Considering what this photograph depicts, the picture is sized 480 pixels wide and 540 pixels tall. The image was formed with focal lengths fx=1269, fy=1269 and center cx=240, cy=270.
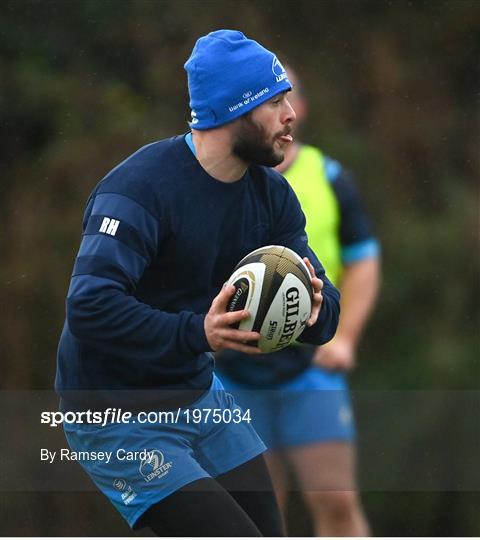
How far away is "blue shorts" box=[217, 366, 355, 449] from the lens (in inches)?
216

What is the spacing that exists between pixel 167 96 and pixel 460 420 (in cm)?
290

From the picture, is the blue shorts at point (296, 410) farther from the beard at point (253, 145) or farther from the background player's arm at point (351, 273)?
the beard at point (253, 145)

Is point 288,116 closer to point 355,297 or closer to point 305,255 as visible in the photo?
point 305,255

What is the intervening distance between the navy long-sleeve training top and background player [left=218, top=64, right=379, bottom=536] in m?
1.38

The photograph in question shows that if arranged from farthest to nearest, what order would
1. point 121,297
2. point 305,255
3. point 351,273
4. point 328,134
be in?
point 328,134, point 351,273, point 305,255, point 121,297

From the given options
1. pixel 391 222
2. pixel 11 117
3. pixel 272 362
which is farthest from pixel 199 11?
pixel 272 362

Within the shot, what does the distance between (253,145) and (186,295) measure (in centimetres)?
51

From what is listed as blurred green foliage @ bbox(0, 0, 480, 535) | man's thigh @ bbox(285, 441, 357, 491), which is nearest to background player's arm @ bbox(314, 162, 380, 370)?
man's thigh @ bbox(285, 441, 357, 491)

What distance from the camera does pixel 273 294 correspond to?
3.75 meters

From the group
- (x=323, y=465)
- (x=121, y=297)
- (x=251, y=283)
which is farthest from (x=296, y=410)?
(x=121, y=297)

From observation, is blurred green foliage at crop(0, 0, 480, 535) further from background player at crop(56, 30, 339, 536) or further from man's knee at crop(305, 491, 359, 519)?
background player at crop(56, 30, 339, 536)

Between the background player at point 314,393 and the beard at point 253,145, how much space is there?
158cm

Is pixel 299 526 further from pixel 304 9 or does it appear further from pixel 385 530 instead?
pixel 304 9

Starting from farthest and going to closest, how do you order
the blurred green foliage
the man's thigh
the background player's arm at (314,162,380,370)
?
1. the blurred green foliage
2. the background player's arm at (314,162,380,370)
3. the man's thigh
